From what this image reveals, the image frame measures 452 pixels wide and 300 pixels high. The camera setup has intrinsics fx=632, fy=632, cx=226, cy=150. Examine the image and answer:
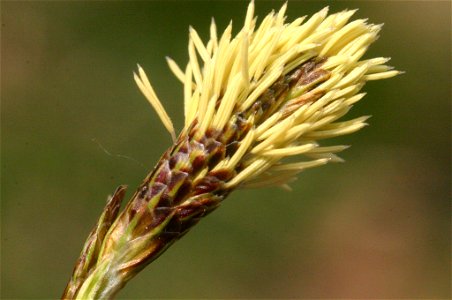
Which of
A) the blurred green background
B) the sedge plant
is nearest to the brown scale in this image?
the sedge plant

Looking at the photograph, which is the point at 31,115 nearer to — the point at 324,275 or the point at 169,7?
the point at 169,7

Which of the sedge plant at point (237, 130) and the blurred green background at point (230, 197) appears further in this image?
the blurred green background at point (230, 197)

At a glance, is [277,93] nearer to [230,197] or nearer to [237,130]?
[237,130]

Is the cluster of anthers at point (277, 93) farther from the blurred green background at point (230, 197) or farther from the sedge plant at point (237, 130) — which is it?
the blurred green background at point (230, 197)

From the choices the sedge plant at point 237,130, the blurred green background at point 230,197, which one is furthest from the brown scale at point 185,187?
the blurred green background at point 230,197

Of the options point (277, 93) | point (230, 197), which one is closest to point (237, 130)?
point (277, 93)
